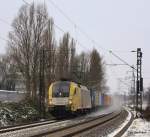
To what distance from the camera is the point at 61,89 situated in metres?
40.6

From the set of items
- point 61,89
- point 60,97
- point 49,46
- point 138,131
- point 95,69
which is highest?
point 49,46

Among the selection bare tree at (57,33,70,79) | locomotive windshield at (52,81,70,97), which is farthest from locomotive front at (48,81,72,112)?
bare tree at (57,33,70,79)

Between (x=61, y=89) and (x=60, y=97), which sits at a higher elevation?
(x=61, y=89)

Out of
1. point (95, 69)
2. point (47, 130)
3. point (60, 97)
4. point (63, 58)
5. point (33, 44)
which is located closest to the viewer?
point (47, 130)

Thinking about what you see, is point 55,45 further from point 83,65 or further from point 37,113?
point 83,65

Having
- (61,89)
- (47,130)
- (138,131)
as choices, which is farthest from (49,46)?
(138,131)

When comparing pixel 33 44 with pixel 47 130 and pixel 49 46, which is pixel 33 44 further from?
pixel 47 130

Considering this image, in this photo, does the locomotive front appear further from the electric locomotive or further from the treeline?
the treeline

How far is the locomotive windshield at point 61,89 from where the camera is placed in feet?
132

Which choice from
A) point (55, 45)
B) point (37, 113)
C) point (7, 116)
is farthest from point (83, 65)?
point (7, 116)

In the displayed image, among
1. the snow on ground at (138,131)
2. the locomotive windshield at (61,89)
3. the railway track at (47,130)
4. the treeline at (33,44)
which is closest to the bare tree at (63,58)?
the treeline at (33,44)

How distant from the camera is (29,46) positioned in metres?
54.3

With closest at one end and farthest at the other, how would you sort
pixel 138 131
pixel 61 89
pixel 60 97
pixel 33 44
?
pixel 138 131 < pixel 60 97 < pixel 61 89 < pixel 33 44

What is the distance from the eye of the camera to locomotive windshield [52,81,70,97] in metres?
40.4
